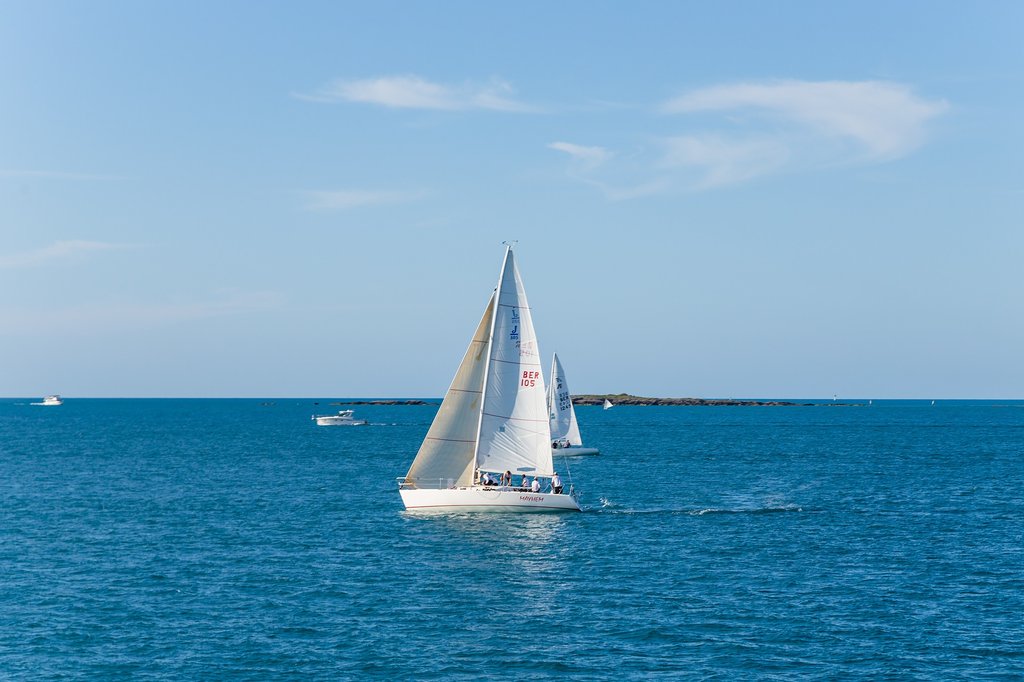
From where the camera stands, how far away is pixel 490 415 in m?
61.8

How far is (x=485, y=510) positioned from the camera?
6128 cm

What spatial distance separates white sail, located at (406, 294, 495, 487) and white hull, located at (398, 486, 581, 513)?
857mm

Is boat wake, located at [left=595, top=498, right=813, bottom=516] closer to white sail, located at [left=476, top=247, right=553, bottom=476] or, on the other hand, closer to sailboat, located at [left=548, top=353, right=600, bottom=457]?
white sail, located at [left=476, top=247, right=553, bottom=476]

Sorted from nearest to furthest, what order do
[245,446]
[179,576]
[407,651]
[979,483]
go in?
[407,651] → [179,576] → [979,483] → [245,446]

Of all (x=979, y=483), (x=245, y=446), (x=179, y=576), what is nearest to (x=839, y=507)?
(x=979, y=483)

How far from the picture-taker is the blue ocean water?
33219mm

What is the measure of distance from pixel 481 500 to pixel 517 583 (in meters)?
15.7

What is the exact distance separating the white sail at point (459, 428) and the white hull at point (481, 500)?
2.81ft

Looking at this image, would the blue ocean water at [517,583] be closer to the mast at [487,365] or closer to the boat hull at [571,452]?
the mast at [487,365]


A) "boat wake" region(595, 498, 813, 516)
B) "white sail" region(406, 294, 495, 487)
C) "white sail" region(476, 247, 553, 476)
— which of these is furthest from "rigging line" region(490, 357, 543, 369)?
"boat wake" region(595, 498, 813, 516)

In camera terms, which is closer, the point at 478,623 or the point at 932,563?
the point at 478,623

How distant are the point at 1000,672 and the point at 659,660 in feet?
34.5

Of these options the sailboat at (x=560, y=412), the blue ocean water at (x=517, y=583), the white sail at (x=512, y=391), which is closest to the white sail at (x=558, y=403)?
the sailboat at (x=560, y=412)

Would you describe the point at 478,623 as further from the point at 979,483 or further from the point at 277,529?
the point at 979,483
